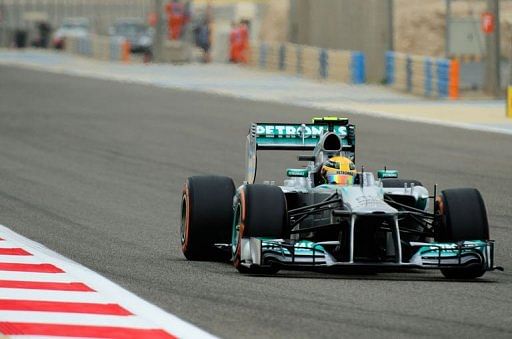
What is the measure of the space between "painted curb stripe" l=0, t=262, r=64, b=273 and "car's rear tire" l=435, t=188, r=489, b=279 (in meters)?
2.84

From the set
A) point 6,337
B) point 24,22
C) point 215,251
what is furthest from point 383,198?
point 24,22

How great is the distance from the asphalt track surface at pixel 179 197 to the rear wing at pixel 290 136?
1.12 metres

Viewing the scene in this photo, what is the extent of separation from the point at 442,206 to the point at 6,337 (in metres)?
4.27

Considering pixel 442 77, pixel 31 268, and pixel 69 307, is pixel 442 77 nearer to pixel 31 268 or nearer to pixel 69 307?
pixel 31 268

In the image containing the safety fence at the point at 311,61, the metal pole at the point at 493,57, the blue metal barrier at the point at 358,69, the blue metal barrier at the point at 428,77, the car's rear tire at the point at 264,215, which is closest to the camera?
the car's rear tire at the point at 264,215

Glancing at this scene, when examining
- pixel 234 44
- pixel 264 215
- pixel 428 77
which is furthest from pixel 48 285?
pixel 234 44

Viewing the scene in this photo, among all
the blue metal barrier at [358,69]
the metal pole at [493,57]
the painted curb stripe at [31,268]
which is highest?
the painted curb stripe at [31,268]

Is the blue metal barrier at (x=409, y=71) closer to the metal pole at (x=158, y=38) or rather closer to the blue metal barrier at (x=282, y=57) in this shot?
the blue metal barrier at (x=282, y=57)

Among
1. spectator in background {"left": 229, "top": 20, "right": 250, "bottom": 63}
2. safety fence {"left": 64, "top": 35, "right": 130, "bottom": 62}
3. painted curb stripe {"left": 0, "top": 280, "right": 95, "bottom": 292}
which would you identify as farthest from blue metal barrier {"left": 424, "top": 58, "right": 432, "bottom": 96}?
painted curb stripe {"left": 0, "top": 280, "right": 95, "bottom": 292}

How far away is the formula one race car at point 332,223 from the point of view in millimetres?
11461

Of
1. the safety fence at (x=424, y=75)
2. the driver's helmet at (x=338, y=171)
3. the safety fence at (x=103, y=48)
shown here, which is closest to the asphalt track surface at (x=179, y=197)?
the driver's helmet at (x=338, y=171)

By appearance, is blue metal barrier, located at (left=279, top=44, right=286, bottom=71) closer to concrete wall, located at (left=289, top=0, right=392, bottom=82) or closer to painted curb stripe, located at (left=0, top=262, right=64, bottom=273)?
concrete wall, located at (left=289, top=0, right=392, bottom=82)

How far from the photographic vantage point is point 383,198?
464 inches

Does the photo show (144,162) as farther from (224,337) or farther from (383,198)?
(224,337)
